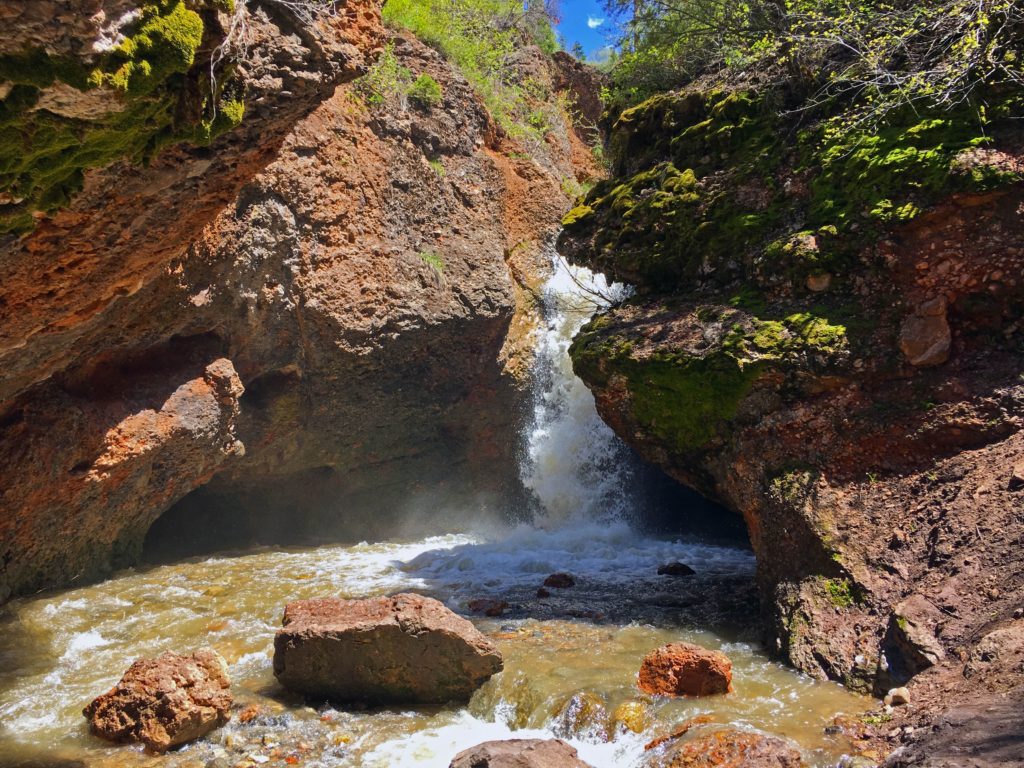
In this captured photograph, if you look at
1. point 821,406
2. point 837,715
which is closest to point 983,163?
point 821,406

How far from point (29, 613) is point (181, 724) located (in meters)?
3.66

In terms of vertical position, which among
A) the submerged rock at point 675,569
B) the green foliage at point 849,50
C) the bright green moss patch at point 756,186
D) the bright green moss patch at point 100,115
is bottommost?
the submerged rock at point 675,569

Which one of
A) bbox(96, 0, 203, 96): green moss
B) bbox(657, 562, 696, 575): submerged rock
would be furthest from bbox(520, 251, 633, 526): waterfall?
bbox(96, 0, 203, 96): green moss

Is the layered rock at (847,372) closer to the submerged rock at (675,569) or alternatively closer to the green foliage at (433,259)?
the submerged rock at (675,569)

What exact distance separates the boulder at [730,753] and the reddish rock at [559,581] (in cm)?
388

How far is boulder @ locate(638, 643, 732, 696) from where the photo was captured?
4852 mm

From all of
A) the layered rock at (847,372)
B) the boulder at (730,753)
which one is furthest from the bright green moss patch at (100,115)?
the layered rock at (847,372)

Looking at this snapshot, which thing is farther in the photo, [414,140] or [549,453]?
[549,453]

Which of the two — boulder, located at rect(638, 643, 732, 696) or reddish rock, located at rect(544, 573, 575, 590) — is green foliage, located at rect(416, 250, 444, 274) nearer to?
reddish rock, located at rect(544, 573, 575, 590)

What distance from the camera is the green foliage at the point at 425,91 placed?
1216 cm

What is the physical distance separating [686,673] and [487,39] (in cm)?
1539

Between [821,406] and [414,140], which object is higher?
[414,140]

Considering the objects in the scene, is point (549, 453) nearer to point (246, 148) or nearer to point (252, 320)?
point (252, 320)

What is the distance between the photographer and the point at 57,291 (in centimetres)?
467
